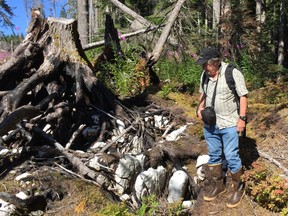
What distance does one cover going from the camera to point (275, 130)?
607 centimetres

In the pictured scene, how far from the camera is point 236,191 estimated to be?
15.2 feet

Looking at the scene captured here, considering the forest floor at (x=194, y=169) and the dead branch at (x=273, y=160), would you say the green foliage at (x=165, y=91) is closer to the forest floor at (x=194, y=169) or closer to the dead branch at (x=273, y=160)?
the forest floor at (x=194, y=169)

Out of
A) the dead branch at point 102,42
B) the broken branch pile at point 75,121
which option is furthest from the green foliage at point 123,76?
the dead branch at point 102,42

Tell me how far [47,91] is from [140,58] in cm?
291

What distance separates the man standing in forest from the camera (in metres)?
4.36

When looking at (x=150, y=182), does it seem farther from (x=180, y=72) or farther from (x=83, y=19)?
(x=83, y=19)

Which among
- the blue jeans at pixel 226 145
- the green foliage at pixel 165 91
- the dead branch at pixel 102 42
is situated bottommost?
the blue jeans at pixel 226 145

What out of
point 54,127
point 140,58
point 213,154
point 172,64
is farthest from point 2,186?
point 172,64

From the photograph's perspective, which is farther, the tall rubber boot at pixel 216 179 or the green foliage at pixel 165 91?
the green foliage at pixel 165 91

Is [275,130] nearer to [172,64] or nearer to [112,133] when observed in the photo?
[112,133]

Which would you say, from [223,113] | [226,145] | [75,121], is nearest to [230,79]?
[223,113]

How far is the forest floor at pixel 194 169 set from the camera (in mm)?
4172

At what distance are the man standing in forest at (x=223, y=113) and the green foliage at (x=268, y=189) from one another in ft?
0.52

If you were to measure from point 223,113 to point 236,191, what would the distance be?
39.2 inches
